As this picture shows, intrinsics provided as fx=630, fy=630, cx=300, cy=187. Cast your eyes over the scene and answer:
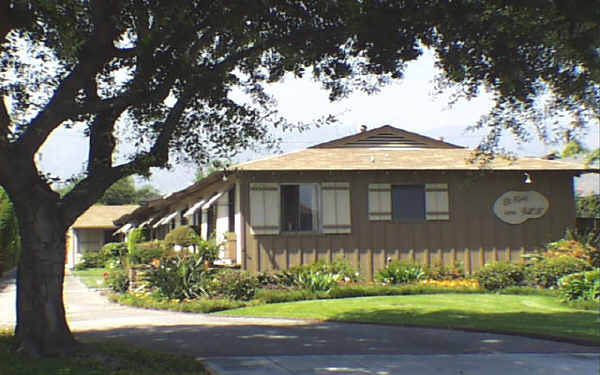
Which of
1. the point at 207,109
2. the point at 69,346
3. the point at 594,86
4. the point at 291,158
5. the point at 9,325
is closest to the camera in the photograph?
the point at 69,346

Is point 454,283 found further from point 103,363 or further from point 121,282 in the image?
point 103,363

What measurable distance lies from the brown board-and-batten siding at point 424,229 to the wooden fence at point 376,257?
29 millimetres

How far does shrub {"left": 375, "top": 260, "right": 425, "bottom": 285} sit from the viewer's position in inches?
710

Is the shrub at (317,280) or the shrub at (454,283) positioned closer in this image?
the shrub at (317,280)

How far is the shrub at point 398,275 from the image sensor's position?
18.0m

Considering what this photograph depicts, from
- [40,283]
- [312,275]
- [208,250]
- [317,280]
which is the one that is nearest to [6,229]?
[208,250]

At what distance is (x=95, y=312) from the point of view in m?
14.2

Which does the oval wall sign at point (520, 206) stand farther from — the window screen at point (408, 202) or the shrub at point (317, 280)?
the shrub at point (317, 280)

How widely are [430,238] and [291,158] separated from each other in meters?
4.87

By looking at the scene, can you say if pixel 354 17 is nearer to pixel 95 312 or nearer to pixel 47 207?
pixel 47 207

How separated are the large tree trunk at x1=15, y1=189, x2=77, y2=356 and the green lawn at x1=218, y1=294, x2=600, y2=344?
5337 mm

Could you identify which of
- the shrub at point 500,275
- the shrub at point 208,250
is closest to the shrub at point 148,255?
the shrub at point 208,250

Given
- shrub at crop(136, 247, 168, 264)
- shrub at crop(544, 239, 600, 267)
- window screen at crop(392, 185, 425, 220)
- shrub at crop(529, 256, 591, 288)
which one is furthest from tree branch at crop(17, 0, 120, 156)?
shrub at crop(544, 239, 600, 267)

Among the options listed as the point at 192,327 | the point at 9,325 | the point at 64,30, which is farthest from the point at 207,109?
the point at 9,325
